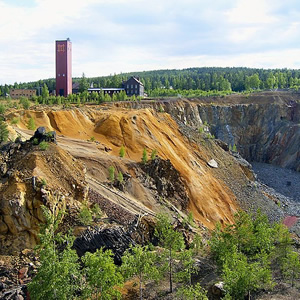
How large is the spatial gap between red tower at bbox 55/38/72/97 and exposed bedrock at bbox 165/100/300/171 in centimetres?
2036

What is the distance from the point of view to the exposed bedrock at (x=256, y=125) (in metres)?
71.3

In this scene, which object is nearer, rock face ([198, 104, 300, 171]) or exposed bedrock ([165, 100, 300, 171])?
exposed bedrock ([165, 100, 300, 171])

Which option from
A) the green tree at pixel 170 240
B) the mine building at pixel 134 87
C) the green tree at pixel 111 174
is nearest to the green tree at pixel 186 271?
the green tree at pixel 170 240

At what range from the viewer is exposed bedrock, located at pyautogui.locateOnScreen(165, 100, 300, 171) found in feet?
234

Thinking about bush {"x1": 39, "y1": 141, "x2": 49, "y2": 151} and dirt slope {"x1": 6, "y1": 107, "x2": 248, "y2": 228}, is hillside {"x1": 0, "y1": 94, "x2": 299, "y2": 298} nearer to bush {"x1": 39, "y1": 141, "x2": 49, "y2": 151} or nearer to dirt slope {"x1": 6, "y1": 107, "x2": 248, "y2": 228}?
dirt slope {"x1": 6, "y1": 107, "x2": 248, "y2": 228}

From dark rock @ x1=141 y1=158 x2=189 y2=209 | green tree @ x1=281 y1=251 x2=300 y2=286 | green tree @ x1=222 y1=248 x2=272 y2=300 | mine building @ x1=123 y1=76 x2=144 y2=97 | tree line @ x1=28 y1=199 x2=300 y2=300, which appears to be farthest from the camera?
mine building @ x1=123 y1=76 x2=144 y2=97

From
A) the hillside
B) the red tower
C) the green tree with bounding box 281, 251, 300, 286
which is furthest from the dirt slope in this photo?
the red tower

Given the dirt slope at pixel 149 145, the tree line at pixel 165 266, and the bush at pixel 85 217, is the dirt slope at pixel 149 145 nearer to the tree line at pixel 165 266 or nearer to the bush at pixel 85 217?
the bush at pixel 85 217

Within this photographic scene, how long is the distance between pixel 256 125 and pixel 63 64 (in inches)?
1574

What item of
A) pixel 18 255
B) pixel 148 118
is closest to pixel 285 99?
pixel 148 118

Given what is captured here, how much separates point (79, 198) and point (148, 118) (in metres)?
25.3

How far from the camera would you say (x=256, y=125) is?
77.4 m

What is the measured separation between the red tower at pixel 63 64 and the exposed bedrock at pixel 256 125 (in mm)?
20360

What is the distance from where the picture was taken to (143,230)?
83.7ft
